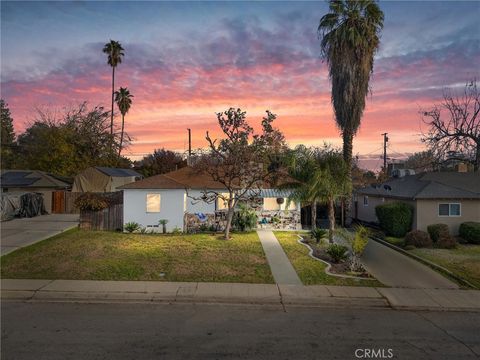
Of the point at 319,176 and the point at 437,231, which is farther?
the point at 437,231

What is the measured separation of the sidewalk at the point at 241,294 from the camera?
10508 mm

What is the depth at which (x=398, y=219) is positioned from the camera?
22.9 m

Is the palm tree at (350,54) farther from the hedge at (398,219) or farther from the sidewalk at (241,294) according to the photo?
the sidewalk at (241,294)

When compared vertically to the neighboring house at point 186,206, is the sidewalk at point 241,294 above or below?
below

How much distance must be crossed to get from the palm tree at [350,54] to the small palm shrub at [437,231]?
562 centimetres

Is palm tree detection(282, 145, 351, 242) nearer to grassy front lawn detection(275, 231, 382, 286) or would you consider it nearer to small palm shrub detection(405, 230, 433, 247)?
grassy front lawn detection(275, 231, 382, 286)

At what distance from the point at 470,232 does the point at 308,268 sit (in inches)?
484

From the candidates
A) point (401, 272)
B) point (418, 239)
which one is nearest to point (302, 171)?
point (418, 239)

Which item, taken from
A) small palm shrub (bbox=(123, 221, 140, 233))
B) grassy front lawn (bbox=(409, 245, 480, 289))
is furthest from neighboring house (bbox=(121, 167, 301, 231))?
grassy front lawn (bbox=(409, 245, 480, 289))

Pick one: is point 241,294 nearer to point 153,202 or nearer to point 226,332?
point 226,332

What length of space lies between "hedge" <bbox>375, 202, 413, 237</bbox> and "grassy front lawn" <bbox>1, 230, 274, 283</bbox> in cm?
875

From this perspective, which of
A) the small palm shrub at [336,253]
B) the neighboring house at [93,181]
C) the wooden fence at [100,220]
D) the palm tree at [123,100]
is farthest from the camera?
the palm tree at [123,100]
